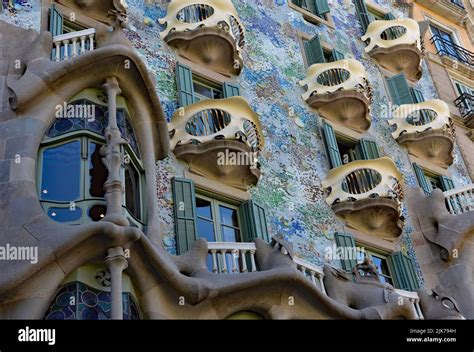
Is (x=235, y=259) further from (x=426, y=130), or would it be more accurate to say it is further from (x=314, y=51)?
(x=426, y=130)

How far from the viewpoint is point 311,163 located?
17.2m

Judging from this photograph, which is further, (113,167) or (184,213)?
(184,213)

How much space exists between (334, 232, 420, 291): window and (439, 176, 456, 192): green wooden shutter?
11.6 feet

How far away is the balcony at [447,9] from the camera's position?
26703 millimetres

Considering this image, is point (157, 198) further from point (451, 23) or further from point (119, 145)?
point (451, 23)

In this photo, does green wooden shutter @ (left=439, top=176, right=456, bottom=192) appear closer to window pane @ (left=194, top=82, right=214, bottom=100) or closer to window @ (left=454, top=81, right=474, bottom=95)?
window @ (left=454, top=81, right=474, bottom=95)

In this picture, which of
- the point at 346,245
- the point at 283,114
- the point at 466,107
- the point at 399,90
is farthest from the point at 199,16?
Result: the point at 466,107

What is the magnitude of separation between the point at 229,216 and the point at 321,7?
9.08 meters

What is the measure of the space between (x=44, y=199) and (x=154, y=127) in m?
2.95

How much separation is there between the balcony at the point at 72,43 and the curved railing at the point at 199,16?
351 cm

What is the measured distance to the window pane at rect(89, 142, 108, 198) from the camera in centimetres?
1139

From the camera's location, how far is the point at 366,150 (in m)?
18.6

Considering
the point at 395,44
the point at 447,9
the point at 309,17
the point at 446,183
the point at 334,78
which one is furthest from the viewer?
the point at 447,9

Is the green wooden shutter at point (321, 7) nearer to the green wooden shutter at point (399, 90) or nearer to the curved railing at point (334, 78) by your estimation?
the green wooden shutter at point (399, 90)
